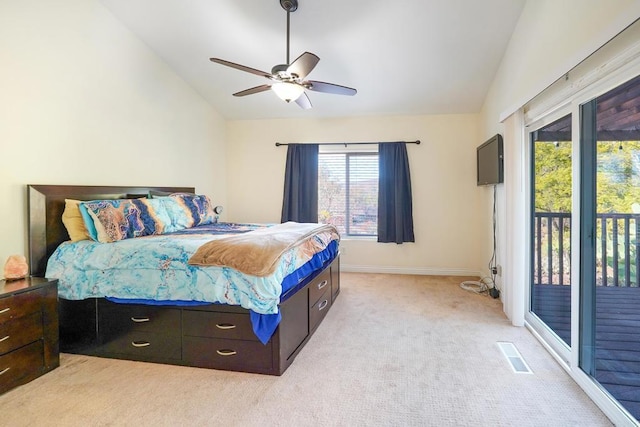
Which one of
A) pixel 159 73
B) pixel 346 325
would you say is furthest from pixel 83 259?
pixel 159 73

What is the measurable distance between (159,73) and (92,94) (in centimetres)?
99

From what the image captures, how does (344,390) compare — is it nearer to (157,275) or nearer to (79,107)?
(157,275)

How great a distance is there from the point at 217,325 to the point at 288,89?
190cm

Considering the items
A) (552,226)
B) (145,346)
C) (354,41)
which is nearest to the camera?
(145,346)

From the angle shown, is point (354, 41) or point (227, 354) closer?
point (227, 354)

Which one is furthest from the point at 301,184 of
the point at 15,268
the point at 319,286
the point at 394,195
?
the point at 15,268

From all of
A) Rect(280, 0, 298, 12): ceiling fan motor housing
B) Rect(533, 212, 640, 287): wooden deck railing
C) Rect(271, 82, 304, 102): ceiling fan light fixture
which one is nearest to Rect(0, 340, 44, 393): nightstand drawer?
Rect(271, 82, 304, 102): ceiling fan light fixture

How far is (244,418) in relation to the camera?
70.2 inches

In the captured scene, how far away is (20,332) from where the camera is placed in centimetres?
209

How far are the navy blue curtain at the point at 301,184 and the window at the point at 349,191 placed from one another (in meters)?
0.20

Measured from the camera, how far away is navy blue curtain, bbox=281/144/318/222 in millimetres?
5086

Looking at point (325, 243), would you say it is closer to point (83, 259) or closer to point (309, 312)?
point (309, 312)

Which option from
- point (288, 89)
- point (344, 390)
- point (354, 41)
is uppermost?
point (354, 41)

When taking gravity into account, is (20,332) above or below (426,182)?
below
